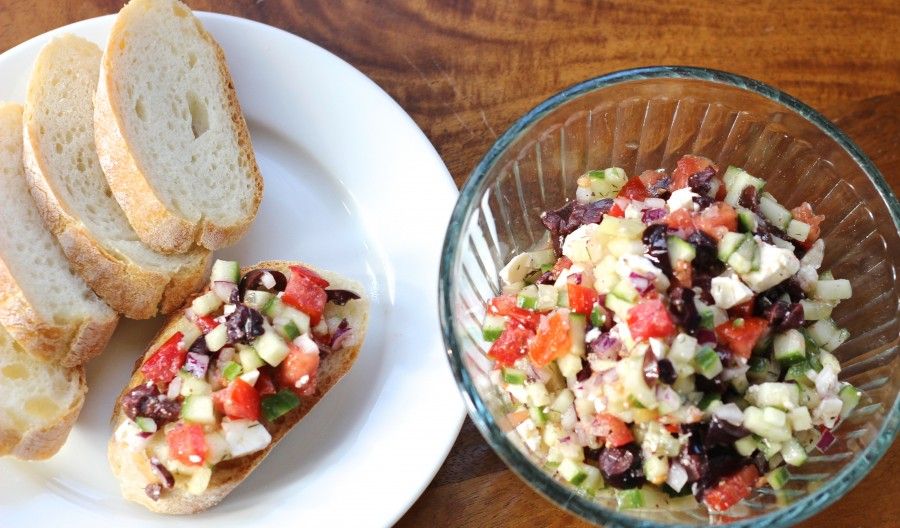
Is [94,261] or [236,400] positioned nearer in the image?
[236,400]

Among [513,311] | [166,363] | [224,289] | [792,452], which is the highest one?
[513,311]

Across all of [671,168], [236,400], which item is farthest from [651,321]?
[236,400]

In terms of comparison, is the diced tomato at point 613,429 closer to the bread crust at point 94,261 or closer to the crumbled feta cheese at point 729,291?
the crumbled feta cheese at point 729,291

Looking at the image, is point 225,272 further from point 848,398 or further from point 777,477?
point 848,398

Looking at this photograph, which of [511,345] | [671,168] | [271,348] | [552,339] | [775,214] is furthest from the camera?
[671,168]

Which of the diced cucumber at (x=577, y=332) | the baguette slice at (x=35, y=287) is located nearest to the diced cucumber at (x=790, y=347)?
the diced cucumber at (x=577, y=332)

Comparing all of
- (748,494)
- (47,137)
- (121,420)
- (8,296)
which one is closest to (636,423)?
(748,494)

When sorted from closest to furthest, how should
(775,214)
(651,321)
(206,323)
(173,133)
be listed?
(651,321) < (775,214) < (206,323) < (173,133)
